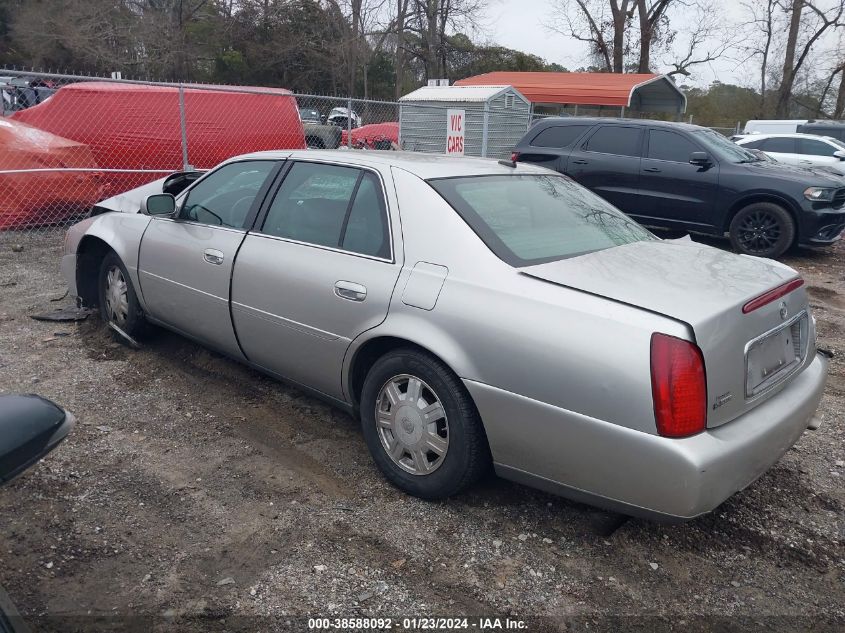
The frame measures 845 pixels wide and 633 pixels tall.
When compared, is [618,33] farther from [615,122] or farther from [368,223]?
[368,223]

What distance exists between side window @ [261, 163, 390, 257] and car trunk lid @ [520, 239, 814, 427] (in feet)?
2.91

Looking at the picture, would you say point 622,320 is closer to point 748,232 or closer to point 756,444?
point 756,444

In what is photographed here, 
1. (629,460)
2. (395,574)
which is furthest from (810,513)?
(395,574)

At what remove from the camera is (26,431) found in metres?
1.64

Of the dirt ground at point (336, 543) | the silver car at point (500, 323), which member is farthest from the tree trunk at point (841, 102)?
the silver car at point (500, 323)

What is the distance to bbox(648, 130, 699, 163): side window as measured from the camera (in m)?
9.27

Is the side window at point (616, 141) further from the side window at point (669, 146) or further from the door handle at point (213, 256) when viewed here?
→ the door handle at point (213, 256)

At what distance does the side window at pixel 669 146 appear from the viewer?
365 inches

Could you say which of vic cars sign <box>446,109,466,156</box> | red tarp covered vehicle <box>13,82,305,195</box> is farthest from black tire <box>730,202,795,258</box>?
red tarp covered vehicle <box>13,82,305,195</box>

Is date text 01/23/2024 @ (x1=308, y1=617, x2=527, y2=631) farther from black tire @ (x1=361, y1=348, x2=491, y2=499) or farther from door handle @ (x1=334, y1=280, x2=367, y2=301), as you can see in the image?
door handle @ (x1=334, y1=280, x2=367, y2=301)

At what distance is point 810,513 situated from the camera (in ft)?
10.6

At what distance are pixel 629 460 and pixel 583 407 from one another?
24 centimetres

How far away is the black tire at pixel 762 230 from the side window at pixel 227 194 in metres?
6.86

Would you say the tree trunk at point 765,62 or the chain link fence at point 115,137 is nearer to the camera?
the chain link fence at point 115,137
